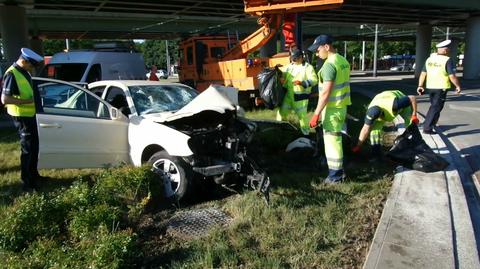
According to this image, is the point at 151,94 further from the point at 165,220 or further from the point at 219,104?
the point at 165,220

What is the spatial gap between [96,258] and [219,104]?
2451 mm

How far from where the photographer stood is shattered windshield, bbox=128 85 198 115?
620 centimetres

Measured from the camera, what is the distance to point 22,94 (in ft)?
18.2

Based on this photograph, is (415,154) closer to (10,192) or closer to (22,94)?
(22,94)

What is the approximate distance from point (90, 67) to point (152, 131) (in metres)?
9.83

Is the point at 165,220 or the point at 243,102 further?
the point at 243,102

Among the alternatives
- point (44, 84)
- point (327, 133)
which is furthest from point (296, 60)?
point (44, 84)

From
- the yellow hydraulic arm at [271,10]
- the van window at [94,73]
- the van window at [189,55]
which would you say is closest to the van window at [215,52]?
the van window at [189,55]

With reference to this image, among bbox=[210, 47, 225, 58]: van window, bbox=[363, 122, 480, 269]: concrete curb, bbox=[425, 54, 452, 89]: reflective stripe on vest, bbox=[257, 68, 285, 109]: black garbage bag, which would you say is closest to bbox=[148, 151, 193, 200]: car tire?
bbox=[363, 122, 480, 269]: concrete curb

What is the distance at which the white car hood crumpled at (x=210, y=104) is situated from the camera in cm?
512

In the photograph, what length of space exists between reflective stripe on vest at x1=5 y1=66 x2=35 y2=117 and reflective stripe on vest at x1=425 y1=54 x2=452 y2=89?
273 inches

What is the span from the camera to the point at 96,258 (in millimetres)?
3191

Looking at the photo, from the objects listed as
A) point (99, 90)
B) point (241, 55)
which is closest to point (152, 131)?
point (99, 90)

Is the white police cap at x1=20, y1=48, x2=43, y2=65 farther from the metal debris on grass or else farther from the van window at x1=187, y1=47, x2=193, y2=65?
the van window at x1=187, y1=47, x2=193, y2=65
